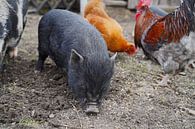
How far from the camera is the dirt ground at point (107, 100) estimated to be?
4.46 m

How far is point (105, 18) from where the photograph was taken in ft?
21.0

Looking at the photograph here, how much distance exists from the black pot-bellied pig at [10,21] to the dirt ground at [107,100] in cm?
42

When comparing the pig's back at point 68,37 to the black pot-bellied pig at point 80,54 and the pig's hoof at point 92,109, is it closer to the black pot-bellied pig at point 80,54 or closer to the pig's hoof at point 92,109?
the black pot-bellied pig at point 80,54

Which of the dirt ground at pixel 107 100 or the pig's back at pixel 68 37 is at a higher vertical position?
the pig's back at pixel 68 37

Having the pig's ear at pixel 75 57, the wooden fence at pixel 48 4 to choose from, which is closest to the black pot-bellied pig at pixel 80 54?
the pig's ear at pixel 75 57

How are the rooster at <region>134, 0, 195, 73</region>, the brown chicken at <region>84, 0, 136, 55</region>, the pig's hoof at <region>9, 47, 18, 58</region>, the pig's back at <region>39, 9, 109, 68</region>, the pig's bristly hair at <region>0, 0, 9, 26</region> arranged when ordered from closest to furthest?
the pig's back at <region>39, 9, 109, 68</region> → the pig's bristly hair at <region>0, 0, 9, 26</region> → the rooster at <region>134, 0, 195, 73</region> → the pig's hoof at <region>9, 47, 18, 58</region> → the brown chicken at <region>84, 0, 136, 55</region>

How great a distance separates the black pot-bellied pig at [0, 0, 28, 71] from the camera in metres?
4.77

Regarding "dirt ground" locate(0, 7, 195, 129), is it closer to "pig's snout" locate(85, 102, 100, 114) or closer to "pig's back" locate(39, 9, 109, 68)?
"pig's snout" locate(85, 102, 100, 114)

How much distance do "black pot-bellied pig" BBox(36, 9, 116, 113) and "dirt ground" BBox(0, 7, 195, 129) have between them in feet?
0.74

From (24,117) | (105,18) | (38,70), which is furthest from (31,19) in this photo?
(24,117)

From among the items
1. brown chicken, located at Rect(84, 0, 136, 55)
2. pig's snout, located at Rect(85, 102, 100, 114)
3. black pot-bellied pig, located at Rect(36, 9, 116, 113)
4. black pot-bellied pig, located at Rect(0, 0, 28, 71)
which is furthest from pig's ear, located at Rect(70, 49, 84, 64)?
brown chicken, located at Rect(84, 0, 136, 55)

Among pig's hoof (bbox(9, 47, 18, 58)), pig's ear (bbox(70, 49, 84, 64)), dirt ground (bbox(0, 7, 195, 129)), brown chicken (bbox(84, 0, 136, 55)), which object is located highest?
pig's ear (bbox(70, 49, 84, 64))

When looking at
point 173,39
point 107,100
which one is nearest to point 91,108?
point 107,100

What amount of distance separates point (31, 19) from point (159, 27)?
342cm
